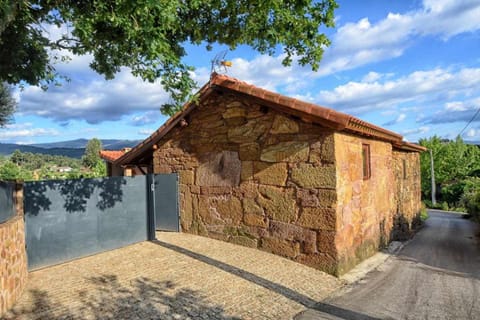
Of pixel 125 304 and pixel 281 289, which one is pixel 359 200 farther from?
pixel 125 304

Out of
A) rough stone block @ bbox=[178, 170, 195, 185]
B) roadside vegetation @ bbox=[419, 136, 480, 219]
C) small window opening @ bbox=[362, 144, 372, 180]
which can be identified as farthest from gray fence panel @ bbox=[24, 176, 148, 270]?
roadside vegetation @ bbox=[419, 136, 480, 219]

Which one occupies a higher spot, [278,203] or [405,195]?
[278,203]

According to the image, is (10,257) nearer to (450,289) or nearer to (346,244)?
(346,244)

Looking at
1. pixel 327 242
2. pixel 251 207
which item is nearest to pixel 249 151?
pixel 251 207

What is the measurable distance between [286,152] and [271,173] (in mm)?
574

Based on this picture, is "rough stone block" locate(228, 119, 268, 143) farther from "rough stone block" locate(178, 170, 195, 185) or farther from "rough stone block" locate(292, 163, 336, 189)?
"rough stone block" locate(178, 170, 195, 185)

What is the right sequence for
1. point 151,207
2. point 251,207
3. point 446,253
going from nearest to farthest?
1. point 251,207
2. point 151,207
3. point 446,253

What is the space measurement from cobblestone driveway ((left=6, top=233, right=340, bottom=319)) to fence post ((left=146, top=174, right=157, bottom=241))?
999mm

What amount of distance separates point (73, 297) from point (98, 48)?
13.5 feet

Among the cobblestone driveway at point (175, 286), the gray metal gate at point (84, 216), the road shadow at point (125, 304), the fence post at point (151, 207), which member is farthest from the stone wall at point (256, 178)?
the road shadow at point (125, 304)

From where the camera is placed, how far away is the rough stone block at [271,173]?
6.47 metres

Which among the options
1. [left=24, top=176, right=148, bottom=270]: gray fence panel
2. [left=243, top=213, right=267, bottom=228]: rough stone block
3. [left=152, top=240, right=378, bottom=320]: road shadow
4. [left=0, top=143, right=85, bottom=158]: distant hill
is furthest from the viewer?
[left=0, top=143, right=85, bottom=158]: distant hill

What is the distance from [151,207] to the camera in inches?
316

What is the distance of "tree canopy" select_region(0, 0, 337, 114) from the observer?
4215mm
